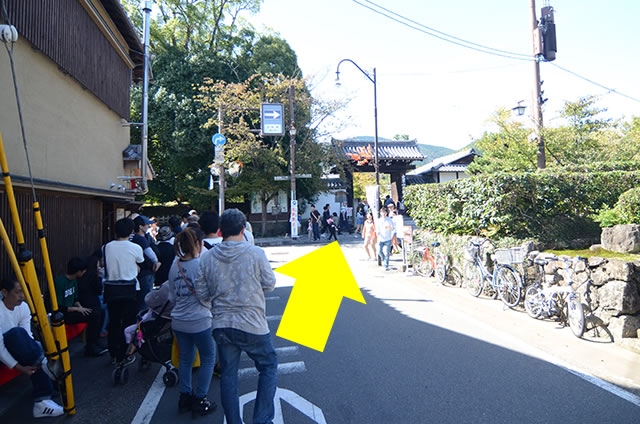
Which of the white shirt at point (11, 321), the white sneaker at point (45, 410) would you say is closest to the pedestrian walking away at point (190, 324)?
the white sneaker at point (45, 410)

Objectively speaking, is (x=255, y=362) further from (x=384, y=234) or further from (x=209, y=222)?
(x=384, y=234)

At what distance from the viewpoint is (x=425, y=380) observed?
4.10 m

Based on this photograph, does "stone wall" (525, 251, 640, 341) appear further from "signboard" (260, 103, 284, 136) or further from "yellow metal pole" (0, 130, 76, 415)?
"signboard" (260, 103, 284, 136)

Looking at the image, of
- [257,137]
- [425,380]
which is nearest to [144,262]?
[425,380]

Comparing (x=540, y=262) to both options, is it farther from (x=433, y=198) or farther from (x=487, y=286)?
(x=433, y=198)

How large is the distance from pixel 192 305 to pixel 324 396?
160 cm

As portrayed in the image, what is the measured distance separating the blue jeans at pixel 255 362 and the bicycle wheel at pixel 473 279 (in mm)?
6036

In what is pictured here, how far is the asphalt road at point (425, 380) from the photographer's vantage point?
347 centimetres

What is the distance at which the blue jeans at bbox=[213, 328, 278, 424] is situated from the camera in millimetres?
2891

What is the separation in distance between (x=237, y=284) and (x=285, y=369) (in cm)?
209

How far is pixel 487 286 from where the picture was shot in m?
7.85

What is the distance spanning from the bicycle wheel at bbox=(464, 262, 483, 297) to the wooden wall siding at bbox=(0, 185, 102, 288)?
774 centimetres

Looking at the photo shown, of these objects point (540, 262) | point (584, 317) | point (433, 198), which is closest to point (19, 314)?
point (584, 317)

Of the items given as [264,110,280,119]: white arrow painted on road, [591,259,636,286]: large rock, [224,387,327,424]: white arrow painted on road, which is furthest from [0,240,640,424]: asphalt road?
[264,110,280,119]: white arrow painted on road
